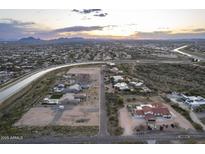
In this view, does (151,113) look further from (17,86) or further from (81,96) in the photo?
(17,86)

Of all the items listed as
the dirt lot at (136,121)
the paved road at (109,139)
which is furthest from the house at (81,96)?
the paved road at (109,139)

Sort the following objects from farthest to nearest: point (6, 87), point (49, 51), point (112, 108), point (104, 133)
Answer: point (49, 51) → point (6, 87) → point (112, 108) → point (104, 133)

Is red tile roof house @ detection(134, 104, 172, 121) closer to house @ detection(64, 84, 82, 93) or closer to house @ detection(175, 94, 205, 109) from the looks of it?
house @ detection(175, 94, 205, 109)

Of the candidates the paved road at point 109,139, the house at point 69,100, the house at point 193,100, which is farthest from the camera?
the house at point 69,100

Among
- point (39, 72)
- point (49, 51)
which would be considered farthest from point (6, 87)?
point (49, 51)

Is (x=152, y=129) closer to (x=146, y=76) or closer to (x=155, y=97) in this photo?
(x=155, y=97)

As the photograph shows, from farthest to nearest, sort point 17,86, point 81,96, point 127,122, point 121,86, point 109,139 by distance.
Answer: point 17,86 < point 121,86 < point 81,96 < point 127,122 < point 109,139

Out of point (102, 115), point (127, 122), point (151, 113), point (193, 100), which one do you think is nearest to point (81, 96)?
point (102, 115)

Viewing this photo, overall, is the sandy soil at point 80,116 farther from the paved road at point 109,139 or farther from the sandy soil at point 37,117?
the paved road at point 109,139

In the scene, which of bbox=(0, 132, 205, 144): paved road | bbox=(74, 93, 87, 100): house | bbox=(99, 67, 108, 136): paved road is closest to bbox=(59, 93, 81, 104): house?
bbox=(74, 93, 87, 100): house
